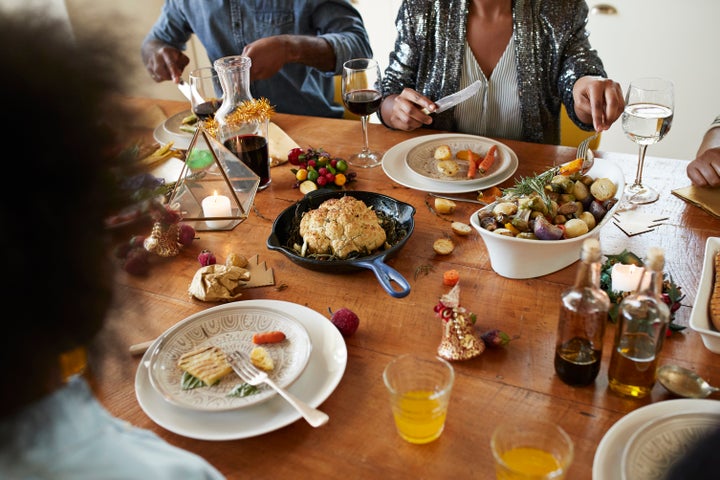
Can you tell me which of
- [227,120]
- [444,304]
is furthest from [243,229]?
[444,304]

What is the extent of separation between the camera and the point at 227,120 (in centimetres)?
163

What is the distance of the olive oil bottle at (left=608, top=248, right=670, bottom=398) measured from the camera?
848 mm

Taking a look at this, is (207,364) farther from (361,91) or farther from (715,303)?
(361,91)

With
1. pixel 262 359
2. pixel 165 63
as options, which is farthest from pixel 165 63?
pixel 262 359

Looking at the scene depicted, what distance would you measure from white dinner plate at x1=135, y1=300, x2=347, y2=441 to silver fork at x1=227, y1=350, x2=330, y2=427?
21 mm

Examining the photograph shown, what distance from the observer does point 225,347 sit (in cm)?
105

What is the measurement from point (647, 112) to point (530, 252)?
0.53 m

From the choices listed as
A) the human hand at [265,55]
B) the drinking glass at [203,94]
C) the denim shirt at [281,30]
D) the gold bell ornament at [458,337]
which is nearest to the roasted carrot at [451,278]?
the gold bell ornament at [458,337]

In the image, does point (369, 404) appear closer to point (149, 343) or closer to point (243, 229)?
point (149, 343)

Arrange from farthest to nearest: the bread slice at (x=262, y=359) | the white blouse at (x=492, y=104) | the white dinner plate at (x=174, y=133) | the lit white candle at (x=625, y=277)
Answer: the white blouse at (x=492, y=104) → the white dinner plate at (x=174, y=133) → the lit white candle at (x=625, y=277) → the bread slice at (x=262, y=359)

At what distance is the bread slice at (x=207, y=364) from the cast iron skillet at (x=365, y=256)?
0.98ft

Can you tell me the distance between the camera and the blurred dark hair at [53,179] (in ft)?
1.72

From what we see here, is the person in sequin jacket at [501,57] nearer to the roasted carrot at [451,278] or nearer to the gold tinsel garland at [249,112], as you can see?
the gold tinsel garland at [249,112]

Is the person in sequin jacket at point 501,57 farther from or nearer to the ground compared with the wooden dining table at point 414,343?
farther from the ground
